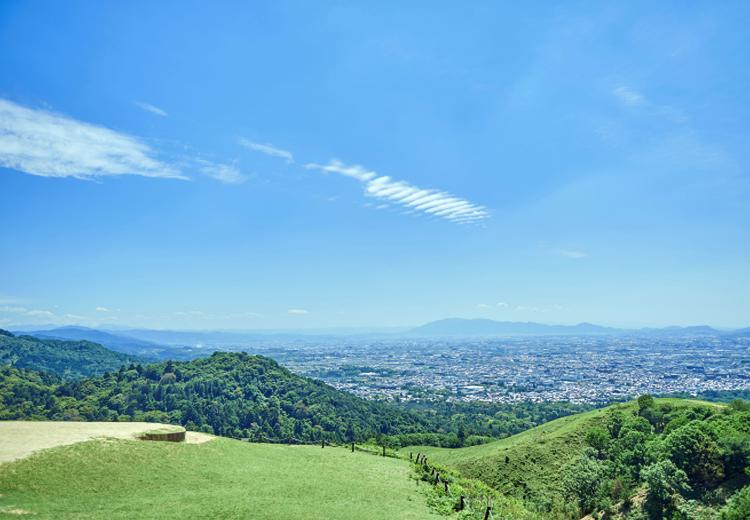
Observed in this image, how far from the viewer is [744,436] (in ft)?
104

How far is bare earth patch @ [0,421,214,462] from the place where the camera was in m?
22.2

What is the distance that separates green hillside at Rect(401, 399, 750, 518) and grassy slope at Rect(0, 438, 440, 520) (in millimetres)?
17365

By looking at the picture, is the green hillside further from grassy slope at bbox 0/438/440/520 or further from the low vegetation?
the low vegetation

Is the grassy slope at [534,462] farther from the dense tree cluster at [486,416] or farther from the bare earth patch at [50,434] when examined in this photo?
the dense tree cluster at [486,416]

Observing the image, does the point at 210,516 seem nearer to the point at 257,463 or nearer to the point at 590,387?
the point at 257,463

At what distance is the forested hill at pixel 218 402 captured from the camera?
115m

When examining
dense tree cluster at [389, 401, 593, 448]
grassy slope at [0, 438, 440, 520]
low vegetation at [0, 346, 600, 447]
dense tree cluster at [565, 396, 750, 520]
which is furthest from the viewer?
low vegetation at [0, 346, 600, 447]

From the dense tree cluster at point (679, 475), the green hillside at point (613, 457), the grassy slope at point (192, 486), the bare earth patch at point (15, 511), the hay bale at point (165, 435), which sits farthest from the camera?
the green hillside at point (613, 457)

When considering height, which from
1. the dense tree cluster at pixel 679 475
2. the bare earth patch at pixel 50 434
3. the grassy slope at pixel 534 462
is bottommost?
the grassy slope at pixel 534 462

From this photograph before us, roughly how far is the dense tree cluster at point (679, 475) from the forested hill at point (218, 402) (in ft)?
236

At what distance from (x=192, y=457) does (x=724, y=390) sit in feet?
632

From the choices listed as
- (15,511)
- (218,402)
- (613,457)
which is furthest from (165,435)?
(218,402)

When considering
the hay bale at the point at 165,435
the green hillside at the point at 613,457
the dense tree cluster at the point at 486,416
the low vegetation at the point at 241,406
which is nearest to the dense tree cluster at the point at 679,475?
the green hillside at the point at 613,457

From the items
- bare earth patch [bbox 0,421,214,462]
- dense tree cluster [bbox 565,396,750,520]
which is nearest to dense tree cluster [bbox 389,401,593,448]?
dense tree cluster [bbox 565,396,750,520]
